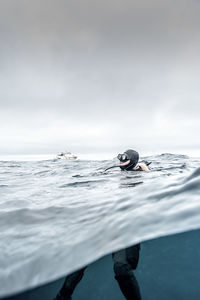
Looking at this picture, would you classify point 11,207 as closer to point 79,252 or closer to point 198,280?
point 79,252

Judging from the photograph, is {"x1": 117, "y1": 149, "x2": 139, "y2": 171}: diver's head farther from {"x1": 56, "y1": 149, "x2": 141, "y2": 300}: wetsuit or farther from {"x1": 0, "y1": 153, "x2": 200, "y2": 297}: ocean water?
{"x1": 56, "y1": 149, "x2": 141, "y2": 300}: wetsuit

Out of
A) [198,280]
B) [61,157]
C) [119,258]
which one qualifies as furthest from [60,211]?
[61,157]

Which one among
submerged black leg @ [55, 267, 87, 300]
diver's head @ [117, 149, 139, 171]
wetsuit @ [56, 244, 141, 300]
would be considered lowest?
submerged black leg @ [55, 267, 87, 300]

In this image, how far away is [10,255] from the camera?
195 cm

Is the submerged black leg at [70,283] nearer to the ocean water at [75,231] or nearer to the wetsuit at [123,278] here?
the wetsuit at [123,278]

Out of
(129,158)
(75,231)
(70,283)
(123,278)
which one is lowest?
(70,283)

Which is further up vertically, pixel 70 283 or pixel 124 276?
pixel 124 276

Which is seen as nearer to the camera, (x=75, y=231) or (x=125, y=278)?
(x=75, y=231)

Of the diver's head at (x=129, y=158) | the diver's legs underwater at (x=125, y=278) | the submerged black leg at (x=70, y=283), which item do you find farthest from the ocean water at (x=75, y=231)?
the diver's head at (x=129, y=158)

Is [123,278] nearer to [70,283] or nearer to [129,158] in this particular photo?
[70,283]

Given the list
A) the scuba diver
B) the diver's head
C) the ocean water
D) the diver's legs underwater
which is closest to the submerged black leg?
the scuba diver

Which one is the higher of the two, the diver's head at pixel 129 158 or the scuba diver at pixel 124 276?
the diver's head at pixel 129 158

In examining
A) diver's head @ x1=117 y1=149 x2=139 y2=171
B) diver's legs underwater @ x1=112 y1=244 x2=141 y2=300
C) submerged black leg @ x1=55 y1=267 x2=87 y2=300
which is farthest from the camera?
diver's head @ x1=117 y1=149 x2=139 y2=171

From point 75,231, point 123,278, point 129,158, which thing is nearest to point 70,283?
point 123,278
